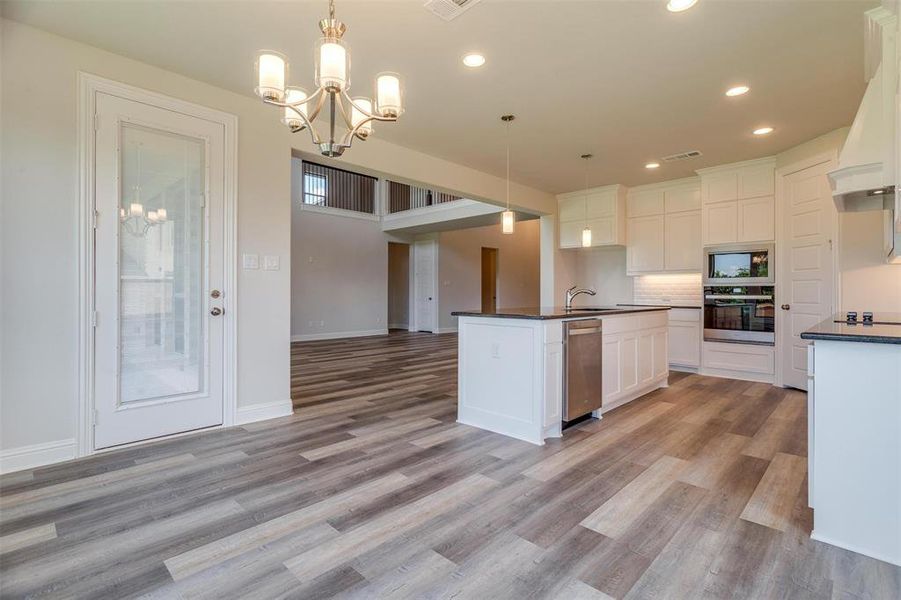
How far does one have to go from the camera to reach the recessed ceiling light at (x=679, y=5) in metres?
2.33

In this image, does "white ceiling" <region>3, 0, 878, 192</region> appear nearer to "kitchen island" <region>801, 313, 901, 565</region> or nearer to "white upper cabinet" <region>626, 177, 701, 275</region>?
"white upper cabinet" <region>626, 177, 701, 275</region>

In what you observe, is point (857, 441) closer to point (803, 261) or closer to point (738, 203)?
point (803, 261)

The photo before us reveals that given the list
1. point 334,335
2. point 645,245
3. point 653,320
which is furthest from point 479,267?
point 653,320

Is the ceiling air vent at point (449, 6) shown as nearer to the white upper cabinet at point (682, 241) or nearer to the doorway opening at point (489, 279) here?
the white upper cabinet at point (682, 241)

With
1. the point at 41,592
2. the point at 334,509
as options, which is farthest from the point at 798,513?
the point at 41,592

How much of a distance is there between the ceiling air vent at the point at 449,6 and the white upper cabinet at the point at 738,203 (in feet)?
14.5

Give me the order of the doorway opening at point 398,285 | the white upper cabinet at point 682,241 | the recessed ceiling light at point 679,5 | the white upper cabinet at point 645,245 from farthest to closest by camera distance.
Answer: the doorway opening at point 398,285 < the white upper cabinet at point 645,245 < the white upper cabinet at point 682,241 < the recessed ceiling light at point 679,5

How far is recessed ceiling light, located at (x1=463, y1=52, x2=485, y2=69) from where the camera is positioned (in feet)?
9.48

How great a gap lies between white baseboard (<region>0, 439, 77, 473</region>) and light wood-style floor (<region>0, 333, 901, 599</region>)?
5.6 inches

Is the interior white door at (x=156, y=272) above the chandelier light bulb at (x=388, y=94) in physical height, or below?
below

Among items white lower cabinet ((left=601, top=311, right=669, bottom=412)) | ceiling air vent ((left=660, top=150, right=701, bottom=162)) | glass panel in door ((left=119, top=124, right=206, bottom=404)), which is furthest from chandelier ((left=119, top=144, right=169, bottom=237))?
ceiling air vent ((left=660, top=150, right=701, bottom=162))

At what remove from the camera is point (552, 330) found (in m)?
3.14

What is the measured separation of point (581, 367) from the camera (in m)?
3.42

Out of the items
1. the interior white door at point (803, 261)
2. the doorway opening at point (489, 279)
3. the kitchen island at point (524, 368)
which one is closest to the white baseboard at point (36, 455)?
the kitchen island at point (524, 368)
